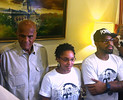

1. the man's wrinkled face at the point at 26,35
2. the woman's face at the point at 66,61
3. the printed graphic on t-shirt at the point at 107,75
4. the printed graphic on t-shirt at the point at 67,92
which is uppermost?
the man's wrinkled face at the point at 26,35

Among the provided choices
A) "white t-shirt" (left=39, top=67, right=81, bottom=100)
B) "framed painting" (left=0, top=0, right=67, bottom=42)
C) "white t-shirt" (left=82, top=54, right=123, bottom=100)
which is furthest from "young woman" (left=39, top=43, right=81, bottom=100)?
"framed painting" (left=0, top=0, right=67, bottom=42)

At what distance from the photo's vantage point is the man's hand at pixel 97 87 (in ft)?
4.55

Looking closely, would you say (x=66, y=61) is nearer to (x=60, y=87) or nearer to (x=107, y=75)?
(x=60, y=87)

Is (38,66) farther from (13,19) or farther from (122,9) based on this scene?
(122,9)

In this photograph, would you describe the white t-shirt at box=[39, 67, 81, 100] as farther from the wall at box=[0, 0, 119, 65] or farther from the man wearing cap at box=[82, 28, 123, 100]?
→ the wall at box=[0, 0, 119, 65]

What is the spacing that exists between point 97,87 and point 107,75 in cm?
17

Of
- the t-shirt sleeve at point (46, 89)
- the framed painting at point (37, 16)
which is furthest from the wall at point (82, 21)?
the t-shirt sleeve at point (46, 89)

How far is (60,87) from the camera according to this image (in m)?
1.30

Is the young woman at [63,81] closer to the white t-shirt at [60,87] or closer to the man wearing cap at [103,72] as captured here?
the white t-shirt at [60,87]

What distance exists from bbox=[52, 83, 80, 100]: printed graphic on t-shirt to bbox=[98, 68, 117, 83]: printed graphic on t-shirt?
0.89 ft

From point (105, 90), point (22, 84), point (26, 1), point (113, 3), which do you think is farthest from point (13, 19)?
point (113, 3)

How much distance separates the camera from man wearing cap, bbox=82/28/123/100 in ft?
4.60

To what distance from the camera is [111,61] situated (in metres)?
1.52

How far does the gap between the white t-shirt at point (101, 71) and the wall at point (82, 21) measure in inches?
37.9
